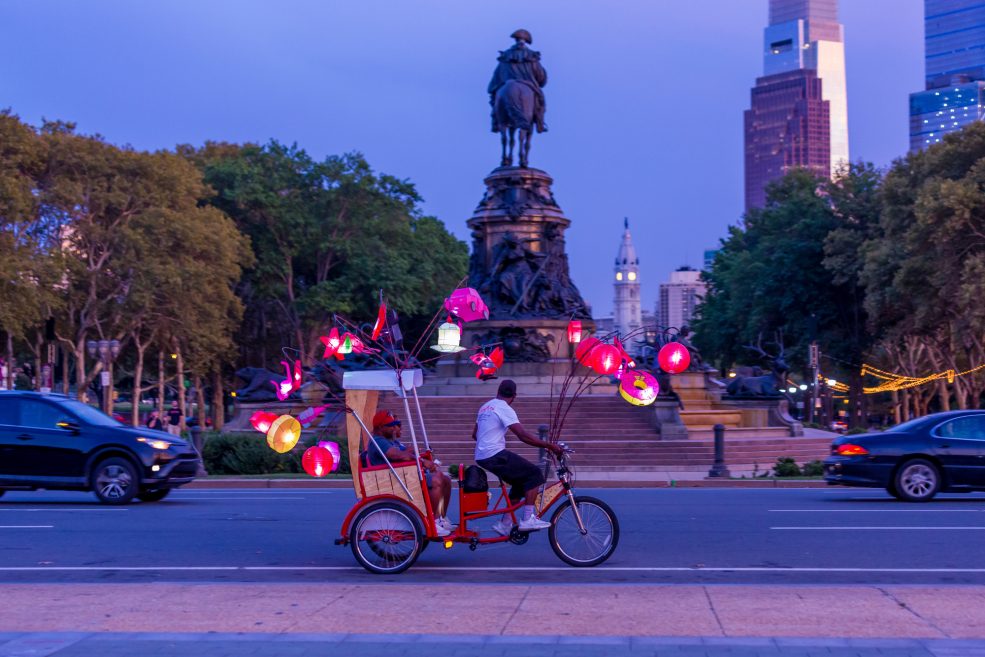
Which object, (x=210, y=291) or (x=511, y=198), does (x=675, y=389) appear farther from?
(x=210, y=291)

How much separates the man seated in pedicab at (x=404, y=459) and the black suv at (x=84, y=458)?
26.1 feet

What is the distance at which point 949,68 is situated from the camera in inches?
7485

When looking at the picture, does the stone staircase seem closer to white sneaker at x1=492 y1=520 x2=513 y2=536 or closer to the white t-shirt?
white sneaker at x1=492 y1=520 x2=513 y2=536

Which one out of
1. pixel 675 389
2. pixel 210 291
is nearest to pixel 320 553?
pixel 675 389

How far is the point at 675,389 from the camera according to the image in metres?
34.0

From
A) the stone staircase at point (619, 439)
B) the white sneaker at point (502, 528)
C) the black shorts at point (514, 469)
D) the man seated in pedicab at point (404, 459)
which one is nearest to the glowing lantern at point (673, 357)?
the black shorts at point (514, 469)

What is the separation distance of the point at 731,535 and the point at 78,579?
7083mm

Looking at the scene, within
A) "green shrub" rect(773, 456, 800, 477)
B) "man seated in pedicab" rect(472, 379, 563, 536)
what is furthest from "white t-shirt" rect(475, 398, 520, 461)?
"green shrub" rect(773, 456, 800, 477)

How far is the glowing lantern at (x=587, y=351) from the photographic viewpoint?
11328 millimetres

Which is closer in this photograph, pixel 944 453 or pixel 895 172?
pixel 944 453

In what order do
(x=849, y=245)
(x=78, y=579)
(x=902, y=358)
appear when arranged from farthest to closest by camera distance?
(x=902, y=358) < (x=849, y=245) < (x=78, y=579)

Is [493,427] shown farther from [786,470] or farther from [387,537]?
[786,470]

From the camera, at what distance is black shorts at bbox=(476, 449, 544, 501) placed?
11.0 metres

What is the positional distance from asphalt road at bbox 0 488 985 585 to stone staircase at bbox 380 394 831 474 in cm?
931
